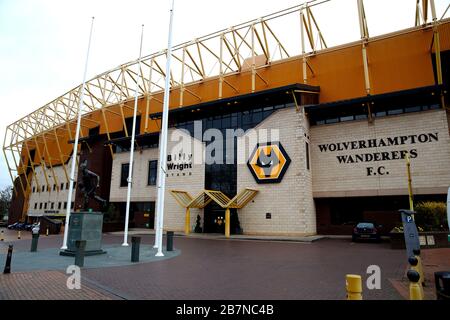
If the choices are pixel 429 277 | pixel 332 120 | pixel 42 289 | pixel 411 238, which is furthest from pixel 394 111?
pixel 42 289

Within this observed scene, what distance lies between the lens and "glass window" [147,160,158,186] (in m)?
35.6

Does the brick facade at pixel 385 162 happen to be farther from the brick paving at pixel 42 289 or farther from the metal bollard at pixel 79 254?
the brick paving at pixel 42 289

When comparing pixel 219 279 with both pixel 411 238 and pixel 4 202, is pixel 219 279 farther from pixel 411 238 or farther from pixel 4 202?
pixel 4 202

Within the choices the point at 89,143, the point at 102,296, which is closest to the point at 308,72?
the point at 102,296

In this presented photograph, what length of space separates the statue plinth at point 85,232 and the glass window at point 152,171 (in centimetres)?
2152

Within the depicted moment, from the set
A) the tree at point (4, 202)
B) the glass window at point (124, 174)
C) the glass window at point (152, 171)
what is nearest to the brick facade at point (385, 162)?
the glass window at point (152, 171)

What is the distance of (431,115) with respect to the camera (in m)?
23.2

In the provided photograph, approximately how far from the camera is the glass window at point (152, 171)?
3559 cm

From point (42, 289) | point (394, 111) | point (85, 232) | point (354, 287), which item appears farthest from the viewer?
point (394, 111)

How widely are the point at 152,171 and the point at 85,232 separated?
74.8 feet

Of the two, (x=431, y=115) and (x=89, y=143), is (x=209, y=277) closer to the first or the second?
(x=431, y=115)

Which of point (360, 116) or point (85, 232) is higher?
point (360, 116)

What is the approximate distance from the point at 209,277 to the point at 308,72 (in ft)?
83.5

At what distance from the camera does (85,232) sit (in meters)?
13.5
